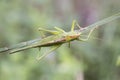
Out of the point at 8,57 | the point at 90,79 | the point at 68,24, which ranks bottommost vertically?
the point at 90,79

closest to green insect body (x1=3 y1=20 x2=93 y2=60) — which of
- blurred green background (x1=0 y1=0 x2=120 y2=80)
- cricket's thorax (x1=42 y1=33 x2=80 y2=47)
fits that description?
cricket's thorax (x1=42 y1=33 x2=80 y2=47)

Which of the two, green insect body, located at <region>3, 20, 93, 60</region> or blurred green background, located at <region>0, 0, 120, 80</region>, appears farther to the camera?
blurred green background, located at <region>0, 0, 120, 80</region>

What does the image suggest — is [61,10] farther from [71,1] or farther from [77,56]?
[77,56]

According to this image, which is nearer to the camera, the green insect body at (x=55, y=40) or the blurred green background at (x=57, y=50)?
the green insect body at (x=55, y=40)

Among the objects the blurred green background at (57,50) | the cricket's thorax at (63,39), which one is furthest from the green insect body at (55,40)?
the blurred green background at (57,50)

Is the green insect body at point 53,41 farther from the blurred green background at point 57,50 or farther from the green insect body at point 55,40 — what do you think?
the blurred green background at point 57,50

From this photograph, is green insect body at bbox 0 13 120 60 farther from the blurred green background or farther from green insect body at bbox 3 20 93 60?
the blurred green background

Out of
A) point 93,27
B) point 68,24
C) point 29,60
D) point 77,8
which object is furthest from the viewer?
point 77,8

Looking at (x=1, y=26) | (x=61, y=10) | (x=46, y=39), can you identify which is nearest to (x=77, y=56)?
(x=1, y=26)
